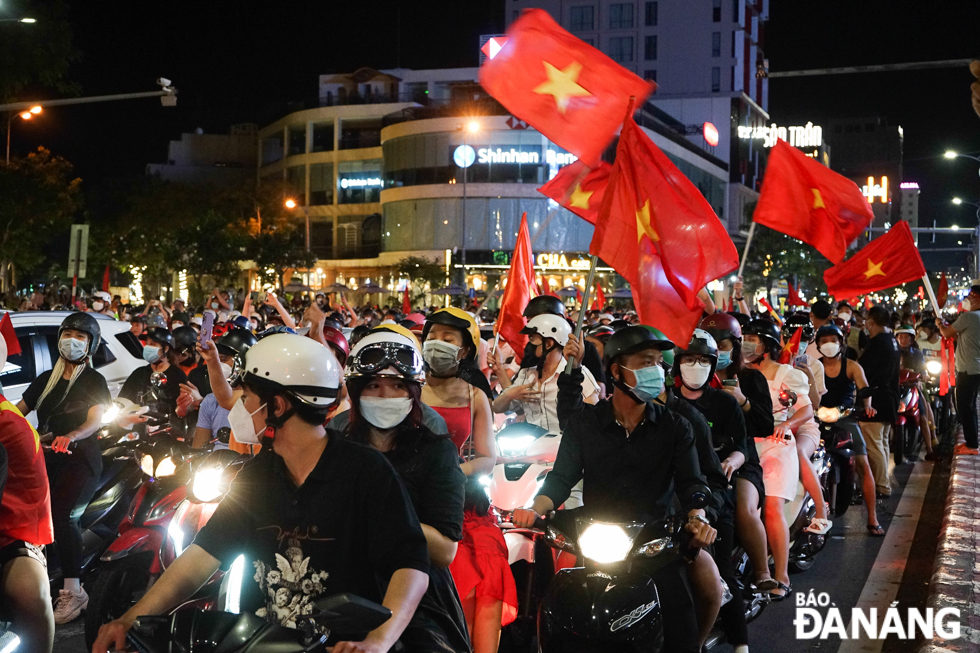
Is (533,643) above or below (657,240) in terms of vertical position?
below

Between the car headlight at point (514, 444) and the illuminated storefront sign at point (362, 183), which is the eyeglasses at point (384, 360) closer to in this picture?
the car headlight at point (514, 444)

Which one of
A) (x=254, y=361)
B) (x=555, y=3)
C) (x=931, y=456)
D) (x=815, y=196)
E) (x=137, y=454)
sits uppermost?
(x=555, y=3)

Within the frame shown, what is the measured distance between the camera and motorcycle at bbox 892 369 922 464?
13.0 m

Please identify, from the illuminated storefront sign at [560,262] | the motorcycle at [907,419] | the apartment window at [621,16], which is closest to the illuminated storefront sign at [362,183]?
the illuminated storefront sign at [560,262]

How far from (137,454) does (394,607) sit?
15.1 ft

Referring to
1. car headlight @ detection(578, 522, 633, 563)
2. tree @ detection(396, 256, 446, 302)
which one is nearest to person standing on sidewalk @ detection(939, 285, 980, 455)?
car headlight @ detection(578, 522, 633, 563)

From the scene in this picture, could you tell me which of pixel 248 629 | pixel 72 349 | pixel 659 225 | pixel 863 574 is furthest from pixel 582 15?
pixel 248 629

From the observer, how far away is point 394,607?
2980 millimetres

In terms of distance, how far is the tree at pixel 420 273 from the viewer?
55469 millimetres

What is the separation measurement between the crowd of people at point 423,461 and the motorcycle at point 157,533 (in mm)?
375

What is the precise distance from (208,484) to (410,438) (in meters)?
2.24

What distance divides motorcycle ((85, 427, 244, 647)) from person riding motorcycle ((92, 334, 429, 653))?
2.13 metres

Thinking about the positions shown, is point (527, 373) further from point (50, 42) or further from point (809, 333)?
point (50, 42)

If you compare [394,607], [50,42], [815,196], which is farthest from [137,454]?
[50,42]
